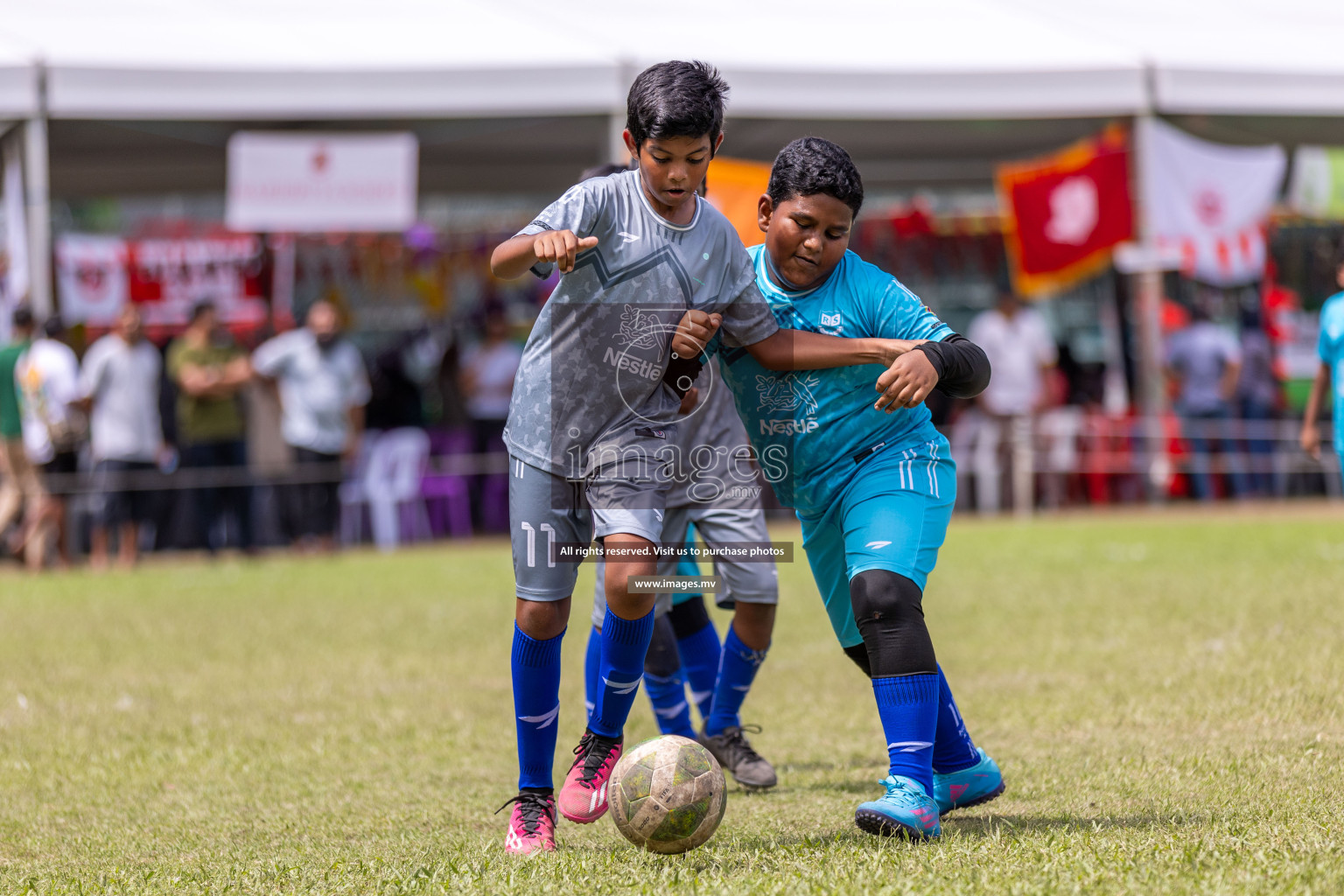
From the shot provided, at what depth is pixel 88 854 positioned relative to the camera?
4020 millimetres

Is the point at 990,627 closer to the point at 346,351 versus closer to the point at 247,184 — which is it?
the point at 346,351

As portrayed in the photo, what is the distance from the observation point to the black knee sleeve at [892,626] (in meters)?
3.79

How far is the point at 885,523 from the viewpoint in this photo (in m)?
3.89

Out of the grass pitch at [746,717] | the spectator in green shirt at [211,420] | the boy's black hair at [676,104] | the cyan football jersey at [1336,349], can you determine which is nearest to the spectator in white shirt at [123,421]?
the spectator in green shirt at [211,420]

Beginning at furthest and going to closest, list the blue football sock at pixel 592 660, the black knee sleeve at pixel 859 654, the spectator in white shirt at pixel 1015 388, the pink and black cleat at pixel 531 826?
the spectator in white shirt at pixel 1015 388 < the blue football sock at pixel 592 660 < the black knee sleeve at pixel 859 654 < the pink and black cleat at pixel 531 826

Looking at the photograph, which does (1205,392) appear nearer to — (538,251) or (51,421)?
(51,421)

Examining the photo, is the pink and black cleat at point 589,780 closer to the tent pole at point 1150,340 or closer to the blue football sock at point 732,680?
the blue football sock at point 732,680

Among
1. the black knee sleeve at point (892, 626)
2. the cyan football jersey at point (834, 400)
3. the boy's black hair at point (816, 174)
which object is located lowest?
the black knee sleeve at point (892, 626)

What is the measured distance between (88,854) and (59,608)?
6.47m

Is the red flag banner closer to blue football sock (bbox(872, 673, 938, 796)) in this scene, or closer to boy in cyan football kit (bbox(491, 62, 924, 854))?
boy in cyan football kit (bbox(491, 62, 924, 854))

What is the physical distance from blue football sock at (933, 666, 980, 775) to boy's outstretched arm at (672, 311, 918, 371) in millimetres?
931

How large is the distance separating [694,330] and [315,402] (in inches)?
378

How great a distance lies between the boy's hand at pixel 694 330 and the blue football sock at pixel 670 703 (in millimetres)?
1609

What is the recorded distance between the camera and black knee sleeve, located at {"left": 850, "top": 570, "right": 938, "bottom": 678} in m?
3.79
